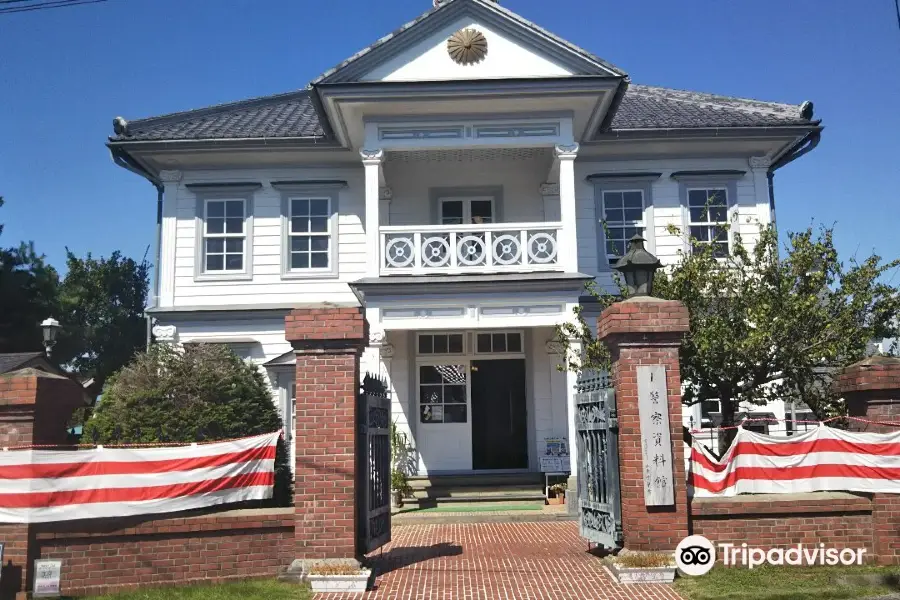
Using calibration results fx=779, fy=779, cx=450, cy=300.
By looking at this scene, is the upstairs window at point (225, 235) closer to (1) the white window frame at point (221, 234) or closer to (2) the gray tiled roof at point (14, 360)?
(1) the white window frame at point (221, 234)

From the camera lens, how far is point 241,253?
15664mm

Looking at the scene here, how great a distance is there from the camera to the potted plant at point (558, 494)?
1339cm

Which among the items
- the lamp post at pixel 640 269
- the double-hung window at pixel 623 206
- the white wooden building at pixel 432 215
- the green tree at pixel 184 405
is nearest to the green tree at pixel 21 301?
the white wooden building at pixel 432 215

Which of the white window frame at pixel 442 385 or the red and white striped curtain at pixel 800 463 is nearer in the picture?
the red and white striped curtain at pixel 800 463

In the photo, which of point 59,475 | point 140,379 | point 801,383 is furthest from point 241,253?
point 801,383

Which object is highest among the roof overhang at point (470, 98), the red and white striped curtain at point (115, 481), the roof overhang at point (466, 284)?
the roof overhang at point (470, 98)

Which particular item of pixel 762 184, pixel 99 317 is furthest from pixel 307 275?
pixel 99 317

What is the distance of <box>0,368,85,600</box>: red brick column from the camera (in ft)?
24.3

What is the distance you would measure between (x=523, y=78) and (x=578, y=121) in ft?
5.57

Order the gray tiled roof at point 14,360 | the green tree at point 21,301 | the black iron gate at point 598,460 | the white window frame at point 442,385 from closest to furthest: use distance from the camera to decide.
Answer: the black iron gate at point 598,460 → the gray tiled roof at point 14,360 → the white window frame at point 442,385 → the green tree at point 21,301

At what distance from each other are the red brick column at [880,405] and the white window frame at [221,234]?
10967 millimetres

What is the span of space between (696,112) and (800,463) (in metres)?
10.2

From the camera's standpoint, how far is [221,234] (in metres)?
15.7

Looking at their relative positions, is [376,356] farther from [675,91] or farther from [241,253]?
[675,91]
